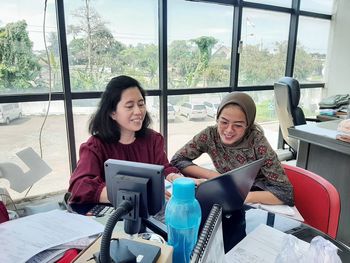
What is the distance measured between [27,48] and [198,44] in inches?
64.7

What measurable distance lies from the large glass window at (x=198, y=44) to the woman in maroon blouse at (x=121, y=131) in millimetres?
1402

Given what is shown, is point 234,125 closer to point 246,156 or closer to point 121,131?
point 246,156

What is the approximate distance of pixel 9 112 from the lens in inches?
82.8

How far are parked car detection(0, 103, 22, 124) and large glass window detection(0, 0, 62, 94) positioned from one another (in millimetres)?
100

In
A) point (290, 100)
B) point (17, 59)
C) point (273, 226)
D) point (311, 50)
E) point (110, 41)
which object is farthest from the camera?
point (311, 50)

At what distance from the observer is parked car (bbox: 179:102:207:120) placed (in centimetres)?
297

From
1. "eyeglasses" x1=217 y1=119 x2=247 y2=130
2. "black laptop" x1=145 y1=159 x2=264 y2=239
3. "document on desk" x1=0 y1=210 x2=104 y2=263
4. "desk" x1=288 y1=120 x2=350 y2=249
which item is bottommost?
"desk" x1=288 y1=120 x2=350 y2=249

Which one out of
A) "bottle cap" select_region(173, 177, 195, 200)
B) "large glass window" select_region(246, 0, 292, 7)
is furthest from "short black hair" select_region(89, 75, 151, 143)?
"large glass window" select_region(246, 0, 292, 7)

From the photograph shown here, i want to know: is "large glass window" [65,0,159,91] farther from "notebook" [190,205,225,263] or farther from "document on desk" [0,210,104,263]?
"notebook" [190,205,225,263]

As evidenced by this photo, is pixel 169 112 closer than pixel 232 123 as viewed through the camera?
No

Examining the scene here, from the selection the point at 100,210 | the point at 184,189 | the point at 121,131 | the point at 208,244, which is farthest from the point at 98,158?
the point at 208,244

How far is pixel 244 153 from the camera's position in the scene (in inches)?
53.7

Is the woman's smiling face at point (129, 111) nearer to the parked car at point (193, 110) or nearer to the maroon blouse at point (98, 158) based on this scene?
the maroon blouse at point (98, 158)

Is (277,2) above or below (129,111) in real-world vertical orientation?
above
